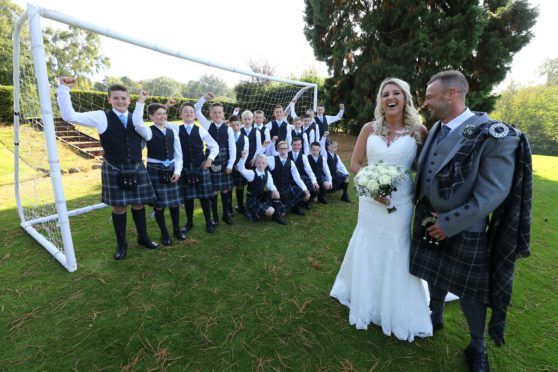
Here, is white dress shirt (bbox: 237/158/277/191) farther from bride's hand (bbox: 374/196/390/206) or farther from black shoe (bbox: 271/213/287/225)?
bride's hand (bbox: 374/196/390/206)

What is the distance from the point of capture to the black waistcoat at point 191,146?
3930mm

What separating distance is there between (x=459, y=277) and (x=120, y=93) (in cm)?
352

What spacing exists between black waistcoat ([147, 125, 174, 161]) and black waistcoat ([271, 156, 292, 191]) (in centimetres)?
182

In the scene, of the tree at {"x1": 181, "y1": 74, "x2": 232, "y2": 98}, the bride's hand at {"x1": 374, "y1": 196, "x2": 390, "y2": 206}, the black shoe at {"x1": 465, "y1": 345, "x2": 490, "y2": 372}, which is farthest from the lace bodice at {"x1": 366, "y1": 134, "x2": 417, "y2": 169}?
the tree at {"x1": 181, "y1": 74, "x2": 232, "y2": 98}

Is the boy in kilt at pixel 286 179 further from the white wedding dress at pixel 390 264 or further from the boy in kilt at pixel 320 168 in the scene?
the white wedding dress at pixel 390 264

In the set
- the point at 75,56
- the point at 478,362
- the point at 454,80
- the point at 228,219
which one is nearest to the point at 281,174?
the point at 228,219

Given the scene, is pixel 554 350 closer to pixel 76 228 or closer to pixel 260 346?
pixel 260 346

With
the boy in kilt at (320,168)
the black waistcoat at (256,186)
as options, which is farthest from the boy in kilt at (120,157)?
the boy in kilt at (320,168)

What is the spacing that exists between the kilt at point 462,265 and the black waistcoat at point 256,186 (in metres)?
3.03

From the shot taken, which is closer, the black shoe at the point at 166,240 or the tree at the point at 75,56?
the black shoe at the point at 166,240

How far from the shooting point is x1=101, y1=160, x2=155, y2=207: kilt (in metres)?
3.20

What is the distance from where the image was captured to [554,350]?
2223 mm

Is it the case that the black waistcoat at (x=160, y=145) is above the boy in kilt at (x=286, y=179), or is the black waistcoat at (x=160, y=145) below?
above

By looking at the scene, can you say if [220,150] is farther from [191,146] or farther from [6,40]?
[6,40]
